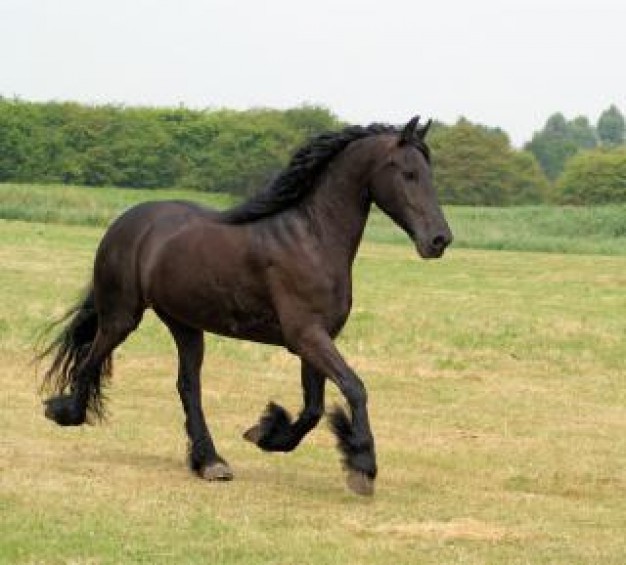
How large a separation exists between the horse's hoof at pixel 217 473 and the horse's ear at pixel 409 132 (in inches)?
94.6

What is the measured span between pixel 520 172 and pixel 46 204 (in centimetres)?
4289

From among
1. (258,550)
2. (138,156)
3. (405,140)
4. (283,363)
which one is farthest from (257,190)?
(138,156)

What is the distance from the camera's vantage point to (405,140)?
8359mm

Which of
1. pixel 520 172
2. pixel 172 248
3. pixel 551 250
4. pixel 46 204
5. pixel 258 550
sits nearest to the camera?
pixel 258 550

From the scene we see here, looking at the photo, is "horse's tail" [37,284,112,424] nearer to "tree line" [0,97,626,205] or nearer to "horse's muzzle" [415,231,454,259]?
"horse's muzzle" [415,231,454,259]

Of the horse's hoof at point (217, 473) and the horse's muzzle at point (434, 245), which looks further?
the horse's hoof at point (217, 473)

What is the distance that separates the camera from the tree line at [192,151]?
223ft

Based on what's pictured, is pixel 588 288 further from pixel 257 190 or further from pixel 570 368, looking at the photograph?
pixel 257 190

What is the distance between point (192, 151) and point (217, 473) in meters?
66.2

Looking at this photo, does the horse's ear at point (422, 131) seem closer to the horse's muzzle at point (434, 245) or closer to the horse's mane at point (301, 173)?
the horse's mane at point (301, 173)

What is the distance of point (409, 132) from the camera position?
8.34m

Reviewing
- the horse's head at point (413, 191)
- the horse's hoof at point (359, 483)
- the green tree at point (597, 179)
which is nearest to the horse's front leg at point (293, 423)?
the horse's hoof at point (359, 483)

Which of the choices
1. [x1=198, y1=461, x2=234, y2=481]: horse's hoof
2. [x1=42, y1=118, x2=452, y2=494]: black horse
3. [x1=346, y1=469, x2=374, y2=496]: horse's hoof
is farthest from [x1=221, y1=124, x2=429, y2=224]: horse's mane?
[x1=346, y1=469, x2=374, y2=496]: horse's hoof

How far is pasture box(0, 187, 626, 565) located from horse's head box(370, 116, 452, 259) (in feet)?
5.21
